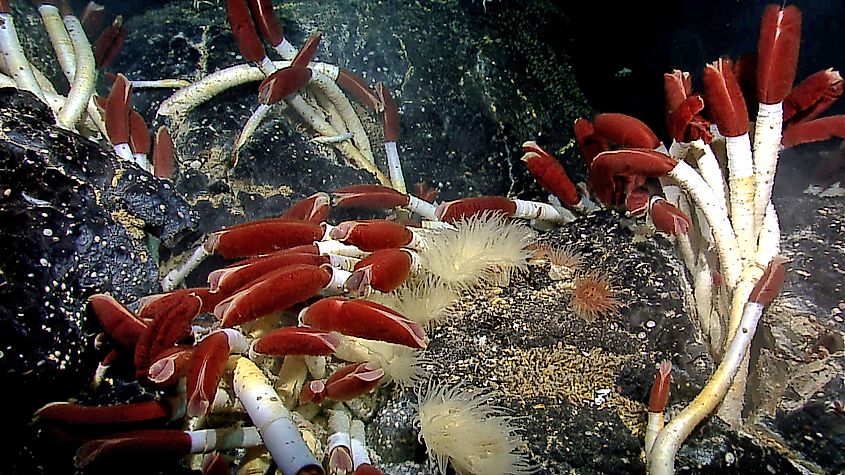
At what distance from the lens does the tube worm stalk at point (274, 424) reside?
5.61 feet

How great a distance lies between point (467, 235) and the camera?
8.17ft

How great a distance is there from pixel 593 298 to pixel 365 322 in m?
0.96

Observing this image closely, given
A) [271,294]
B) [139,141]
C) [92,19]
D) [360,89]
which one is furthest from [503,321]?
[92,19]

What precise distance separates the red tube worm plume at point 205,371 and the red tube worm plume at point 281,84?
5.75 feet

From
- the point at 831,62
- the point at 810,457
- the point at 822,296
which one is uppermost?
the point at 831,62

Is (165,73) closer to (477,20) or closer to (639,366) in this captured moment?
(477,20)

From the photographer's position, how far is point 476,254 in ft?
8.02

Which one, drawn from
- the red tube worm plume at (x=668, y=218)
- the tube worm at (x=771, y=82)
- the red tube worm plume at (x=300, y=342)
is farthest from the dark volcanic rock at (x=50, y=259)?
the tube worm at (x=771, y=82)

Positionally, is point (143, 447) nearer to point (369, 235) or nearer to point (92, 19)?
point (369, 235)

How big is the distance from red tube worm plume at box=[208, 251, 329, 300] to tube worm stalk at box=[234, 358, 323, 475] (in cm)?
31

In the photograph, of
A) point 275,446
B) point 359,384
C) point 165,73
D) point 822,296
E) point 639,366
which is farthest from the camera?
point 165,73

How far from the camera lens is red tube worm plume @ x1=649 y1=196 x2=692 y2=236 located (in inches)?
93.3

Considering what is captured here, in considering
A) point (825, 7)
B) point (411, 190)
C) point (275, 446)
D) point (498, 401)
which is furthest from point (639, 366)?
point (825, 7)

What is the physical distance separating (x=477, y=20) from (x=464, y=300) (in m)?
2.60
